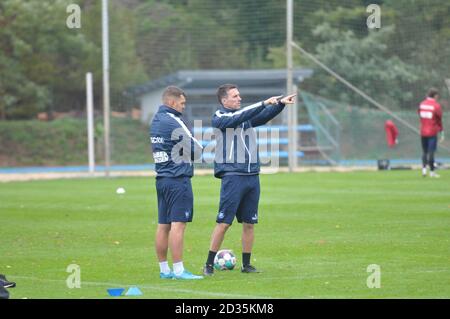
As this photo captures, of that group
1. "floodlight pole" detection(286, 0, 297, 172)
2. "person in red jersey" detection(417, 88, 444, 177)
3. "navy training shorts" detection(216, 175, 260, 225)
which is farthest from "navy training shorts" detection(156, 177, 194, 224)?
"floodlight pole" detection(286, 0, 297, 172)

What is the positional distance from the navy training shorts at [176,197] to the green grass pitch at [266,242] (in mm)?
775

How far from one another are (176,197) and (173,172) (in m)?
0.29

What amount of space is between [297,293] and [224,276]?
174cm

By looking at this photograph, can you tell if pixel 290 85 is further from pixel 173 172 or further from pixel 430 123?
pixel 173 172

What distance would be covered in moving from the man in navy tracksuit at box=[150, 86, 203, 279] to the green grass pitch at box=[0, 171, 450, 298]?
375 millimetres

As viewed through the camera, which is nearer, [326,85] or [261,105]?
[261,105]

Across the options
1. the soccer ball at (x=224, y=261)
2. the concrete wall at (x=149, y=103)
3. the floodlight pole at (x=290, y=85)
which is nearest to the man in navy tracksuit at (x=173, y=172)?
the soccer ball at (x=224, y=261)

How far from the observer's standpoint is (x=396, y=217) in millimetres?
17578

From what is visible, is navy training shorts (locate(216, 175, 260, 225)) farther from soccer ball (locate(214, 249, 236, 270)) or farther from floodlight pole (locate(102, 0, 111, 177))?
floodlight pole (locate(102, 0, 111, 177))

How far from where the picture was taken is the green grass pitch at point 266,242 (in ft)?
34.6

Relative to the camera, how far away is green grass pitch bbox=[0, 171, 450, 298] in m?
10.5

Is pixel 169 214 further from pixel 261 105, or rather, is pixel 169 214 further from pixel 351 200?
pixel 351 200

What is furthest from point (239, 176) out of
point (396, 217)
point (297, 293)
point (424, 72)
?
point (424, 72)

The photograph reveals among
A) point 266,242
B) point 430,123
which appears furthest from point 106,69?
point 266,242
